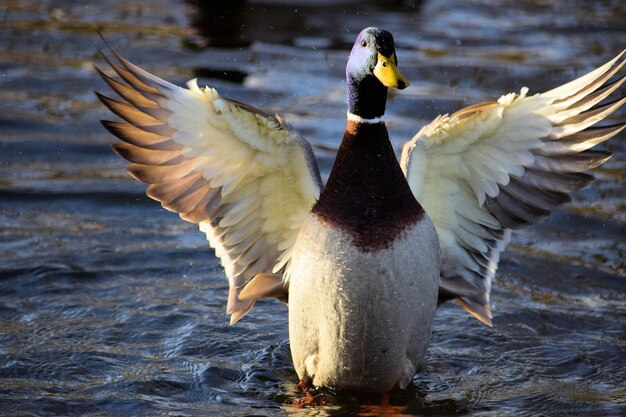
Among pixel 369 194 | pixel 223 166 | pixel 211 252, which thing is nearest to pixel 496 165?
pixel 369 194

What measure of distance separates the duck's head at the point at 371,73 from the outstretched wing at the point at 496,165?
1.82 feet

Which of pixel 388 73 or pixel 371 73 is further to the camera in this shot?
pixel 371 73

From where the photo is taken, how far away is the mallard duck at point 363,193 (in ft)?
17.8

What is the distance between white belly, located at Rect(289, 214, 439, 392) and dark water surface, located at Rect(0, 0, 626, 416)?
280 mm

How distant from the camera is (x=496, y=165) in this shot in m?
6.10

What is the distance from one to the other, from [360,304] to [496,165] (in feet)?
3.92

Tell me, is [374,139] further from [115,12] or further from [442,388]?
[115,12]

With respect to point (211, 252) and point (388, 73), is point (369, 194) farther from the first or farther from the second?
point (211, 252)

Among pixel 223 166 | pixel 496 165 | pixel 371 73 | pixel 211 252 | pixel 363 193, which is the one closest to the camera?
pixel 371 73

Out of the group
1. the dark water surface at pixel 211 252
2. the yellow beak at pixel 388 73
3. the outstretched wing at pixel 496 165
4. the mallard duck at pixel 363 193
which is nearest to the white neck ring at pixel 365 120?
the mallard duck at pixel 363 193

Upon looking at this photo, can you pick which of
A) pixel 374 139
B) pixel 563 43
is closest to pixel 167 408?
pixel 374 139

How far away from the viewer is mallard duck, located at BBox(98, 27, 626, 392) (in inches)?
214

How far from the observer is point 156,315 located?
7027 mm

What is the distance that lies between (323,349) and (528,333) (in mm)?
1772
